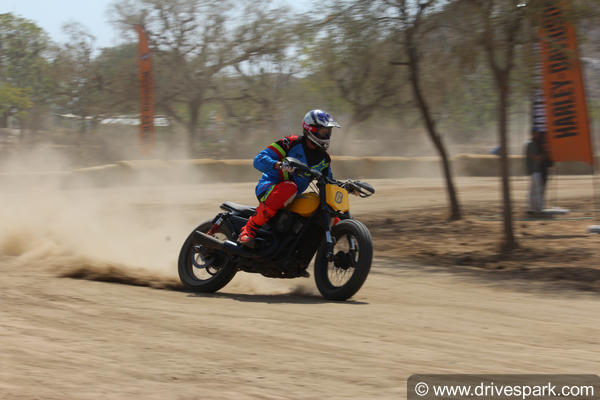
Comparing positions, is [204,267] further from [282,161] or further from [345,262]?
[345,262]

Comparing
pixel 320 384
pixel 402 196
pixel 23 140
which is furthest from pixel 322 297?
pixel 23 140

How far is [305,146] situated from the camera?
795 cm

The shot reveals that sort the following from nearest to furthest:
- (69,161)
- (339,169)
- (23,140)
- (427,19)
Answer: (427,19) < (339,169) < (69,161) < (23,140)

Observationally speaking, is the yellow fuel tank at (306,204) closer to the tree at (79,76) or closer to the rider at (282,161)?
the rider at (282,161)

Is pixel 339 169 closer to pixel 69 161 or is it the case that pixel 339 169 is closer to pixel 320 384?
pixel 69 161

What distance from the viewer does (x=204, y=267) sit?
332 inches

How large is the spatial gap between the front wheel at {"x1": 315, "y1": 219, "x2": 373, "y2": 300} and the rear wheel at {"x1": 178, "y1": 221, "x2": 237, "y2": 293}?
3.76 ft

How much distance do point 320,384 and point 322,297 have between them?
3491 mm

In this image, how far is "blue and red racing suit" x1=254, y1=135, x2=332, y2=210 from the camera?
7.71 metres

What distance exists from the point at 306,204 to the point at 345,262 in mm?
778

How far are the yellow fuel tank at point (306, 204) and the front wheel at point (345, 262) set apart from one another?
318mm

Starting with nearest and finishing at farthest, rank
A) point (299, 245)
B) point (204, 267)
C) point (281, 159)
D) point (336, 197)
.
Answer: point (336, 197) → point (299, 245) → point (281, 159) → point (204, 267)

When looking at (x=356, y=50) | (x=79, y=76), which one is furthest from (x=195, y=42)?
(x=356, y=50)

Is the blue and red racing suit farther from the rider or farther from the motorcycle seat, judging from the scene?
the motorcycle seat
